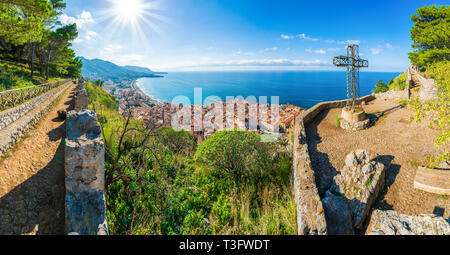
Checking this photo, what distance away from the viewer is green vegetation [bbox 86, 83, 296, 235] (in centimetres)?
411

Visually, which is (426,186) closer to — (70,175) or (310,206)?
(310,206)

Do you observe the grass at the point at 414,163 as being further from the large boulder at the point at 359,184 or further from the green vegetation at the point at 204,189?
the green vegetation at the point at 204,189

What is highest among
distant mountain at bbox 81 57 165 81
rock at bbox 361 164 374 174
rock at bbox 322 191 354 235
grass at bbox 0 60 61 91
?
distant mountain at bbox 81 57 165 81

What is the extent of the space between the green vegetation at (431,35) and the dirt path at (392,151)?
16.7 m

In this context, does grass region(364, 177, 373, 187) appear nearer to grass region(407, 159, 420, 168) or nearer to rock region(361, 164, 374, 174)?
rock region(361, 164, 374, 174)

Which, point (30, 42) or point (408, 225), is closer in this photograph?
point (408, 225)

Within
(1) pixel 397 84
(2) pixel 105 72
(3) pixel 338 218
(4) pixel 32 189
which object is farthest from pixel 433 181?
(2) pixel 105 72

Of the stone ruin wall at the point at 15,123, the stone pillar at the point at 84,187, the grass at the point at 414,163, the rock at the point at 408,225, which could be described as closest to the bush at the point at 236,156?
the rock at the point at 408,225

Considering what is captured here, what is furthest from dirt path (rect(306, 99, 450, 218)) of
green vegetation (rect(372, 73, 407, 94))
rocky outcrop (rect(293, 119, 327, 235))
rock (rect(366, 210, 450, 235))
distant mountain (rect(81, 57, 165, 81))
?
distant mountain (rect(81, 57, 165, 81))

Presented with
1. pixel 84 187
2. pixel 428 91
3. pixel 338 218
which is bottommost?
pixel 338 218

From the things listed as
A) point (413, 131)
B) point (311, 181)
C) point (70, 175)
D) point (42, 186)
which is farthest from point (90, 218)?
point (413, 131)

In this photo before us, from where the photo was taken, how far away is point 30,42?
2080 centimetres

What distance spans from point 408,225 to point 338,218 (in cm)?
115

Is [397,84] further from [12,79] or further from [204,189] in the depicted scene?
[12,79]
